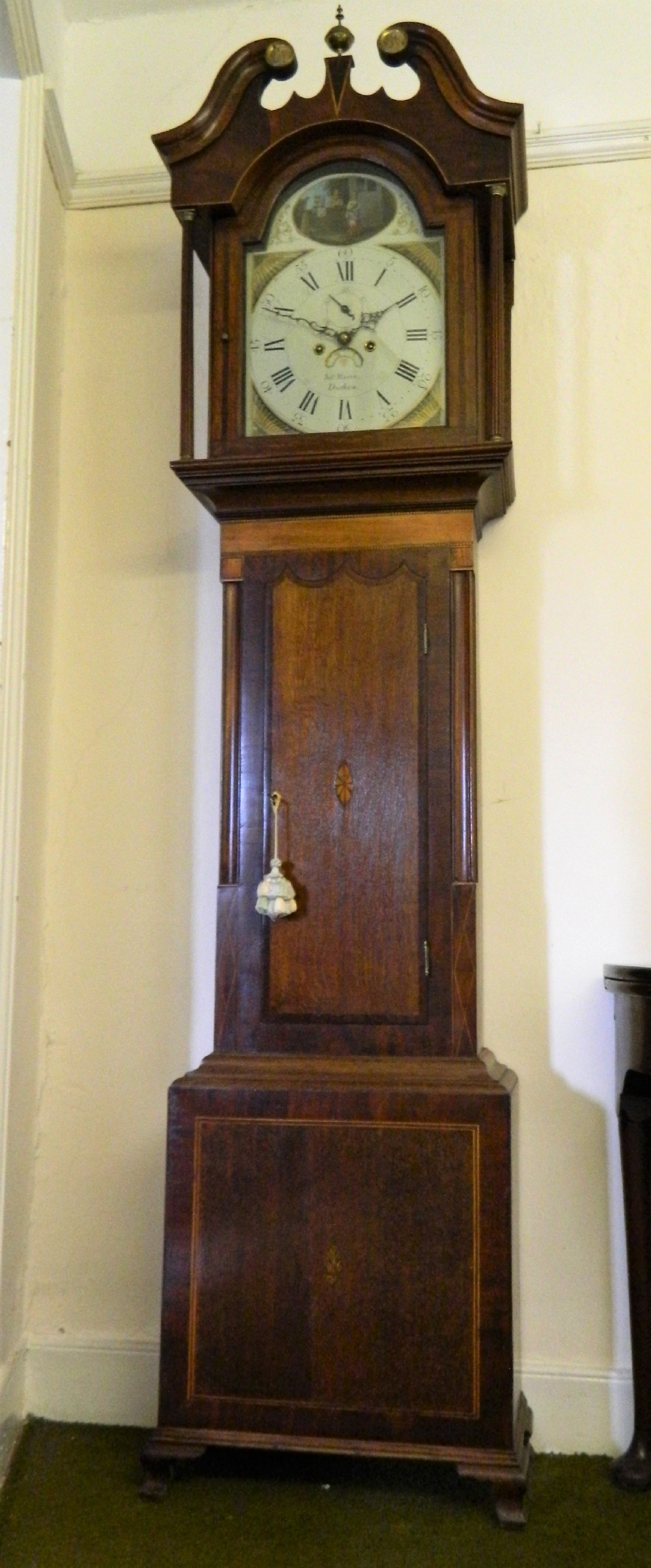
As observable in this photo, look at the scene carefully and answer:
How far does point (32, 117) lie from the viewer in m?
2.07

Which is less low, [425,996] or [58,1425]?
[425,996]

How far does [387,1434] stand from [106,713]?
1222 mm

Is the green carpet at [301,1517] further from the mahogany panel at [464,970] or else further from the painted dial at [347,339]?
the painted dial at [347,339]

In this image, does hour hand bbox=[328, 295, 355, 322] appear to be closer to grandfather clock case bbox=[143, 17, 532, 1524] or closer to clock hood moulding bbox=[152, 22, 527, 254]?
grandfather clock case bbox=[143, 17, 532, 1524]

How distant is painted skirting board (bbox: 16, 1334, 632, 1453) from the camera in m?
1.97

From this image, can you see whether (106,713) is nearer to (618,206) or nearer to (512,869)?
(512,869)

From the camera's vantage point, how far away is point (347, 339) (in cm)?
193

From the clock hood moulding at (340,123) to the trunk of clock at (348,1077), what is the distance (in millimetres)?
558

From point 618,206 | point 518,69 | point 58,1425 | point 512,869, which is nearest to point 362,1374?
point 58,1425

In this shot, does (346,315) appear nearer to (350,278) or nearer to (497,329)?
(350,278)

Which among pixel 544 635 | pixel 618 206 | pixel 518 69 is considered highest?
pixel 518 69

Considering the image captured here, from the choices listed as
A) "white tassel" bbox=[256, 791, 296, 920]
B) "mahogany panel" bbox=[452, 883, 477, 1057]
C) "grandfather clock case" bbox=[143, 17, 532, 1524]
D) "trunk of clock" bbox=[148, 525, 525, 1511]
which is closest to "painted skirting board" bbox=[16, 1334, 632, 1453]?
"grandfather clock case" bbox=[143, 17, 532, 1524]

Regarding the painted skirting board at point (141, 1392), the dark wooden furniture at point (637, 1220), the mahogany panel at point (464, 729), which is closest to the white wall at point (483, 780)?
the painted skirting board at point (141, 1392)

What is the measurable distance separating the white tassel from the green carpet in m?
0.81
